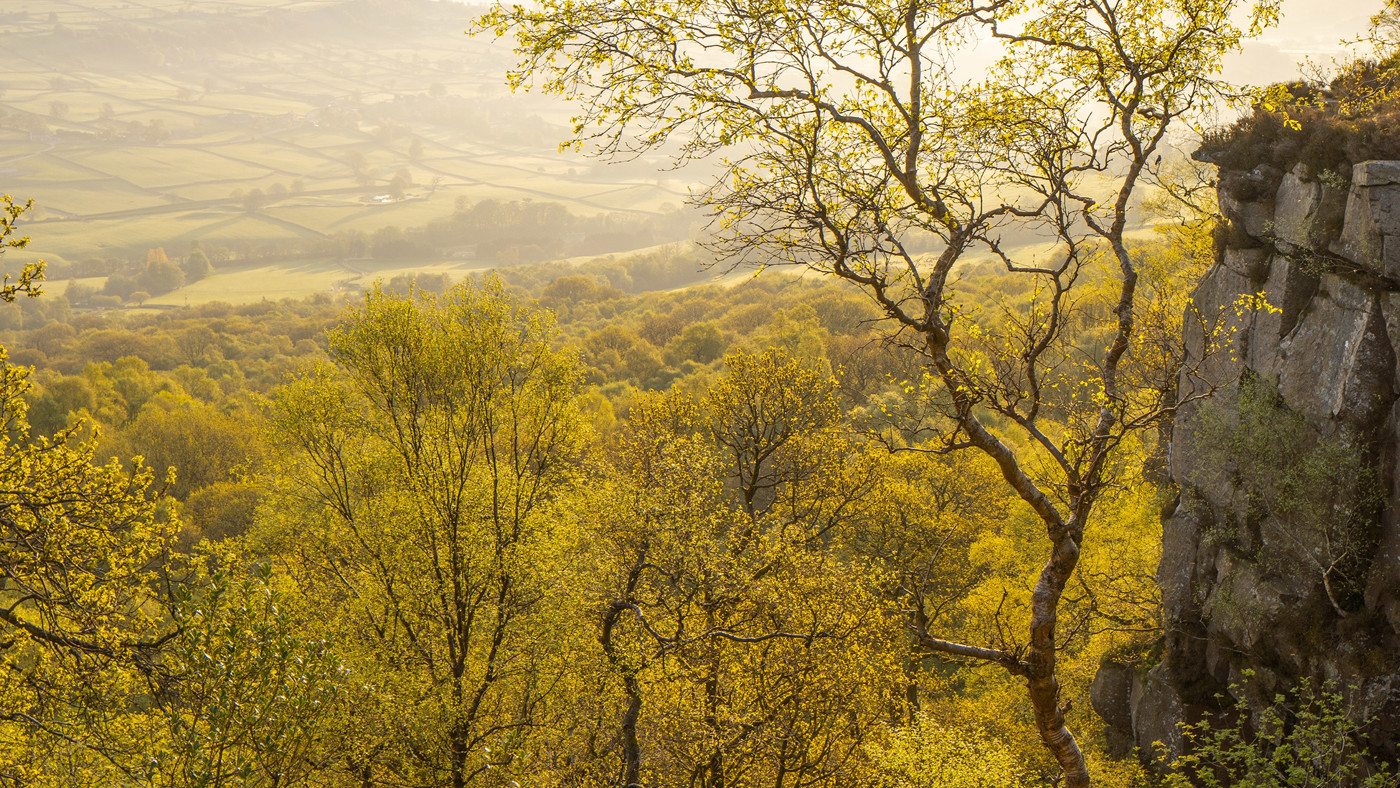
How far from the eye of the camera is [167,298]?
491 ft

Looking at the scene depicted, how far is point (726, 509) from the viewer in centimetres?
2094

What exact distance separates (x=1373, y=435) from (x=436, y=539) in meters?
21.5

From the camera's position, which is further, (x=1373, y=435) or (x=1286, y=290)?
(x=1286, y=290)

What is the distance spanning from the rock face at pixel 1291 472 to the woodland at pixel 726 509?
0.96 meters

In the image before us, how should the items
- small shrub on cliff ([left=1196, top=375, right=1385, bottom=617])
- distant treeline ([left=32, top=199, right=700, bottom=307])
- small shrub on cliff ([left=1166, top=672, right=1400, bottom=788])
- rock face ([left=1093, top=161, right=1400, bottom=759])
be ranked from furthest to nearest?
distant treeline ([left=32, top=199, right=700, bottom=307]) < small shrub on cliff ([left=1196, top=375, right=1385, bottom=617]) < rock face ([left=1093, top=161, right=1400, bottom=759]) < small shrub on cliff ([left=1166, top=672, right=1400, bottom=788])

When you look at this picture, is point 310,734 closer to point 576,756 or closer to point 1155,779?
point 576,756

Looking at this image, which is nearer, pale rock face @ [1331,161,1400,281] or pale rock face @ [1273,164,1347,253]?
pale rock face @ [1331,161,1400,281]

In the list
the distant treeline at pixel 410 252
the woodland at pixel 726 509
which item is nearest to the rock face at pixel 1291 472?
the woodland at pixel 726 509

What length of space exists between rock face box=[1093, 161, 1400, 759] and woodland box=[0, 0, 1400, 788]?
3.14ft

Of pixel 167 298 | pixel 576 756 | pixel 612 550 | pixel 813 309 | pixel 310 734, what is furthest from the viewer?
pixel 167 298

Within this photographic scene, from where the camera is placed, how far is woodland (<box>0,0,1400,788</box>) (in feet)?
28.4

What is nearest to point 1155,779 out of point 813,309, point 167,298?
point 813,309

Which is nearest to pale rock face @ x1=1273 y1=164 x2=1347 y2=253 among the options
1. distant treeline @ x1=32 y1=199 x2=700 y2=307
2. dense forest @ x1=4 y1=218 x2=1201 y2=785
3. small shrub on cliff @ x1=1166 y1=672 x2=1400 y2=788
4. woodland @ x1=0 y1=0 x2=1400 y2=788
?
woodland @ x1=0 y1=0 x2=1400 y2=788

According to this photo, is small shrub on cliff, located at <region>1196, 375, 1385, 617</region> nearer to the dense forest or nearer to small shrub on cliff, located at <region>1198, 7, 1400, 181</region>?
the dense forest
